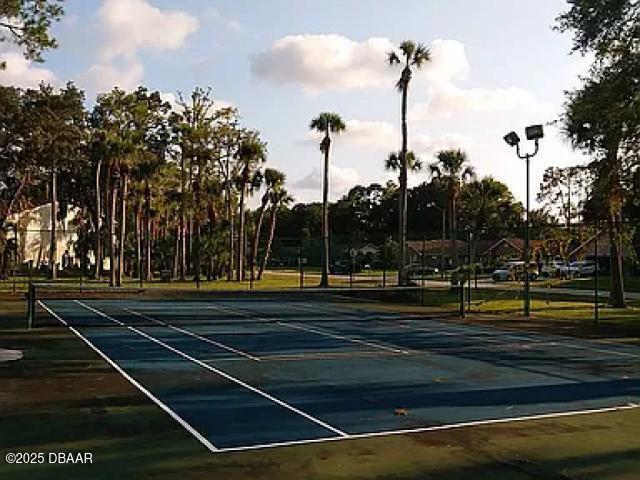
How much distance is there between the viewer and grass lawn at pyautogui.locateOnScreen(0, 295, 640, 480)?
7.12m

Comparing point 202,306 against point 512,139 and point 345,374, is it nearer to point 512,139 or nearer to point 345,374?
point 512,139

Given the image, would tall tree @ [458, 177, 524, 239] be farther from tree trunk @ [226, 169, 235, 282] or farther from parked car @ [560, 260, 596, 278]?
tree trunk @ [226, 169, 235, 282]

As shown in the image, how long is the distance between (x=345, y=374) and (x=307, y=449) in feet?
17.5

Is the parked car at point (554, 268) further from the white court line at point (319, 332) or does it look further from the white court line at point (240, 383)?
the white court line at point (240, 383)

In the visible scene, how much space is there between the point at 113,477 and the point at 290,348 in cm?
1014

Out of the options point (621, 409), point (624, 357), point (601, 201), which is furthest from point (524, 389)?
point (601, 201)

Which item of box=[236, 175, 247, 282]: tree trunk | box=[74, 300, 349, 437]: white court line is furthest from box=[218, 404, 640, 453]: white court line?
box=[236, 175, 247, 282]: tree trunk

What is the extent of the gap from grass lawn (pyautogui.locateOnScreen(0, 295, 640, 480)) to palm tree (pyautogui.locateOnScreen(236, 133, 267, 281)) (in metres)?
39.2

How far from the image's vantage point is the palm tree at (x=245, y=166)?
50.1 m

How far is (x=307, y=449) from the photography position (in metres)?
7.95

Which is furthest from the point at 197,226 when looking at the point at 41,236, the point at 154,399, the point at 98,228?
the point at 154,399

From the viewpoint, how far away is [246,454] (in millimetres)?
7730

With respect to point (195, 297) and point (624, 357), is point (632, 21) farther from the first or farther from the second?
point (195, 297)

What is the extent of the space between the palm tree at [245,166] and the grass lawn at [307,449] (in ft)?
128
